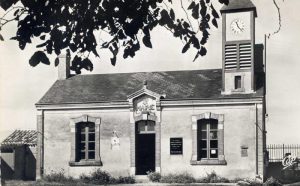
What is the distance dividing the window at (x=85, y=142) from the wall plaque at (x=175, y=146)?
4.08 m

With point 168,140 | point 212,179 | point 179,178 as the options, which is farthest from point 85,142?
point 212,179

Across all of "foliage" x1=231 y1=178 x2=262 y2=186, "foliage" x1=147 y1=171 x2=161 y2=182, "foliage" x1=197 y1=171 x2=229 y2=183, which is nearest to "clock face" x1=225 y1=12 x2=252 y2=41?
"foliage" x1=197 y1=171 x2=229 y2=183

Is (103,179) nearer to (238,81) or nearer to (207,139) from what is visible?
(207,139)

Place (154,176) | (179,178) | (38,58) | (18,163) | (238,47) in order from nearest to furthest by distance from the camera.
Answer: (38,58)
(179,178)
(154,176)
(238,47)
(18,163)

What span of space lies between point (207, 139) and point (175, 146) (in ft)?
5.12

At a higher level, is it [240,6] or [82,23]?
[240,6]

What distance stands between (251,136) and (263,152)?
116 cm

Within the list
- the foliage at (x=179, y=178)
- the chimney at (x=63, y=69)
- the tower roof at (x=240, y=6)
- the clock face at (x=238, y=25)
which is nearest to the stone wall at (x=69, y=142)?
the foliage at (x=179, y=178)

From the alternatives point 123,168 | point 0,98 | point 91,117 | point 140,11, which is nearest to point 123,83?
point 91,117

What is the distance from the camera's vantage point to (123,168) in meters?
23.8

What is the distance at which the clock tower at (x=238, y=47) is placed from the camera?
23359 mm

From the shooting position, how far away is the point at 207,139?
23.0 metres

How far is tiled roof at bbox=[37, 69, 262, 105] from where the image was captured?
2416 cm

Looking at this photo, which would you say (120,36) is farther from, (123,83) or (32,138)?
(32,138)
